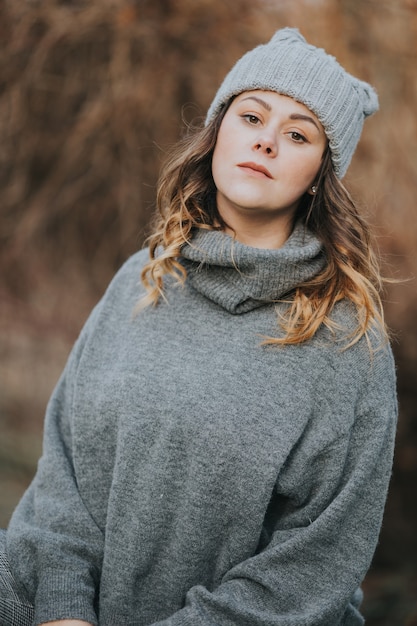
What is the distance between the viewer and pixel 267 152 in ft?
7.34

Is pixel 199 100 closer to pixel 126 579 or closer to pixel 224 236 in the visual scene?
pixel 224 236

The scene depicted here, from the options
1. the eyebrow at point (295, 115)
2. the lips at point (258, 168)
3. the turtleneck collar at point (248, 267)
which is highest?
the eyebrow at point (295, 115)

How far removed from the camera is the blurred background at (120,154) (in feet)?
13.4

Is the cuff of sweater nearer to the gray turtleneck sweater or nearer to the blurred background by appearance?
the gray turtleneck sweater

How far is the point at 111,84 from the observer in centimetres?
456

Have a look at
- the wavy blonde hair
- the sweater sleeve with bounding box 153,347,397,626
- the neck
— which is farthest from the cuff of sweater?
the neck

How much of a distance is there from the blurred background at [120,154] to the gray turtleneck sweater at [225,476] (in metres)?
1.65

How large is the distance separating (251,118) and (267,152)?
0.14 m

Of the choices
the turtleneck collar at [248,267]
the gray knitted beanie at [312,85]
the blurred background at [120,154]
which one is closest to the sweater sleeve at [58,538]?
the turtleneck collar at [248,267]

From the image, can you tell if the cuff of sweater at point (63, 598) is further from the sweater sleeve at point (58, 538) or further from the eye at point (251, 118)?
the eye at point (251, 118)

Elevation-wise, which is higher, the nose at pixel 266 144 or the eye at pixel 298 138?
the eye at pixel 298 138

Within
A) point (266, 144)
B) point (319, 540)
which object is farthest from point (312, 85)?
point (319, 540)

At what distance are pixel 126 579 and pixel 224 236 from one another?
964mm

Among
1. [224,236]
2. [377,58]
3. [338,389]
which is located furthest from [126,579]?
[377,58]
